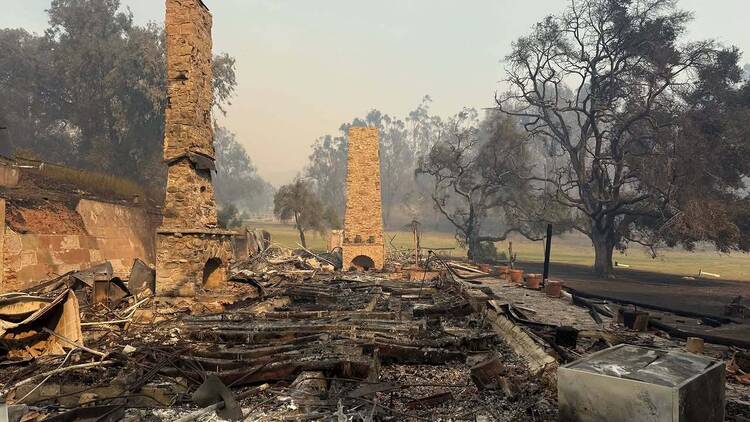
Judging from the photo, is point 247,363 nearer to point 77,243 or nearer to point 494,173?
point 77,243

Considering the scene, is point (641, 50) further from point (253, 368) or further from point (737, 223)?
point (253, 368)

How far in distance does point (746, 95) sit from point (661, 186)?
9250 millimetres

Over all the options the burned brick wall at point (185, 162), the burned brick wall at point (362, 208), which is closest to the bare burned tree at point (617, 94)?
the burned brick wall at point (362, 208)

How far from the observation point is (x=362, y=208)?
23703mm

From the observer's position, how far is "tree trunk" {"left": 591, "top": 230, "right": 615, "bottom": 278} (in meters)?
26.5

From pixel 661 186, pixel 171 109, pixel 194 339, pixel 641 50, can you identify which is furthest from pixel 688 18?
pixel 194 339

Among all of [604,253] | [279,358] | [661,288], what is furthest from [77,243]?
[604,253]

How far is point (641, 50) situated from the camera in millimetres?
27750

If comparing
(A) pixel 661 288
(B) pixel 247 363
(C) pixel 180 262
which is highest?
(C) pixel 180 262

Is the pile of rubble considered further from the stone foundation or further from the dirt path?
the dirt path

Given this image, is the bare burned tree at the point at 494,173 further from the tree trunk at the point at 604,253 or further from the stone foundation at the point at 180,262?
the stone foundation at the point at 180,262

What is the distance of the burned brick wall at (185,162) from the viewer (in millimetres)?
11172

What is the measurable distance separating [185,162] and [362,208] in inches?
502

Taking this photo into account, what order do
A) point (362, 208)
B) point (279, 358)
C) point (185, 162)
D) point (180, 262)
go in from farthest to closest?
Answer: point (362, 208) → point (185, 162) → point (180, 262) → point (279, 358)
